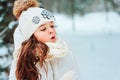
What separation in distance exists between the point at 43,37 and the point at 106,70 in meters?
10.3

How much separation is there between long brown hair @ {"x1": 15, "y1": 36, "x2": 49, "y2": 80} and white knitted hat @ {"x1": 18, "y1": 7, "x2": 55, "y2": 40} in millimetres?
80

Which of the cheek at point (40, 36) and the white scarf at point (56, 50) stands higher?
the cheek at point (40, 36)

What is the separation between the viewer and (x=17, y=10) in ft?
10.5

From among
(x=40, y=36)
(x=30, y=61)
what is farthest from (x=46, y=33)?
(x=30, y=61)

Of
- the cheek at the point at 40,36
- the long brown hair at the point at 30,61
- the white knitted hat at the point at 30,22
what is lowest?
the long brown hair at the point at 30,61

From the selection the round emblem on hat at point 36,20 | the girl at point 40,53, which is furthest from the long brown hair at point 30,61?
the round emblem on hat at point 36,20

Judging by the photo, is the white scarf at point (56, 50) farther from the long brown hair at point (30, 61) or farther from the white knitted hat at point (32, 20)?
the white knitted hat at point (32, 20)

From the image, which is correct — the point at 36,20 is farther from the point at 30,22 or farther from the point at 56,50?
the point at 56,50

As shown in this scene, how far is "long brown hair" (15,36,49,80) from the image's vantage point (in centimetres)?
307

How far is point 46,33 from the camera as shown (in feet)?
10.1

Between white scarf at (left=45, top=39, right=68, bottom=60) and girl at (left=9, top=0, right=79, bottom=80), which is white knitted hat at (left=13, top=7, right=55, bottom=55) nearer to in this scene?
girl at (left=9, top=0, right=79, bottom=80)

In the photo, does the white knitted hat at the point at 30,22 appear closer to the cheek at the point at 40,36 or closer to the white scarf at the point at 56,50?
the cheek at the point at 40,36

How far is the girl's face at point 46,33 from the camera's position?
10.0 feet

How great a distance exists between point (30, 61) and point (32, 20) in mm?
272
